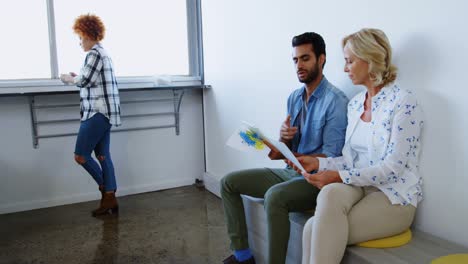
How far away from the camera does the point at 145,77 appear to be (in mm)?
3791

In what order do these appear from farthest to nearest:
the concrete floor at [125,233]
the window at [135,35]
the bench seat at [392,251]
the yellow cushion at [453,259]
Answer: the window at [135,35], the concrete floor at [125,233], the bench seat at [392,251], the yellow cushion at [453,259]

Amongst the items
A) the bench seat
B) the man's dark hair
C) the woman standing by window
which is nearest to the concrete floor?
the woman standing by window

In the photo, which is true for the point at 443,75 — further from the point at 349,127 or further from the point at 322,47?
the point at 322,47

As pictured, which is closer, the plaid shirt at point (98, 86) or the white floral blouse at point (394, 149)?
the white floral blouse at point (394, 149)

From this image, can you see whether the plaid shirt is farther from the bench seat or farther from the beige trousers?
the beige trousers

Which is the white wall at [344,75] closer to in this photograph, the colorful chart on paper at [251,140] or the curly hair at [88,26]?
the colorful chart on paper at [251,140]

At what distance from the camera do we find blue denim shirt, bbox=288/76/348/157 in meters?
1.99

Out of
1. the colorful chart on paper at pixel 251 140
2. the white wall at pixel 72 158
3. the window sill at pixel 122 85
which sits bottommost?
the white wall at pixel 72 158

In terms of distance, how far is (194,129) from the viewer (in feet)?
13.2

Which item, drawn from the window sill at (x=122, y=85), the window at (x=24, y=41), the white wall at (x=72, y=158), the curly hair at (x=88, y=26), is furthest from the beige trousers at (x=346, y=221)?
the window at (x=24, y=41)

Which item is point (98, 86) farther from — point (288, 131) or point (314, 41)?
point (314, 41)

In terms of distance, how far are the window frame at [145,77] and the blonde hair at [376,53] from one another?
2202mm

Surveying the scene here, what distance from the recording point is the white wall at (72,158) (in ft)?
11.0

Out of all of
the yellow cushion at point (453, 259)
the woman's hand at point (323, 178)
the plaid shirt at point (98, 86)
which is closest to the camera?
the yellow cushion at point (453, 259)
